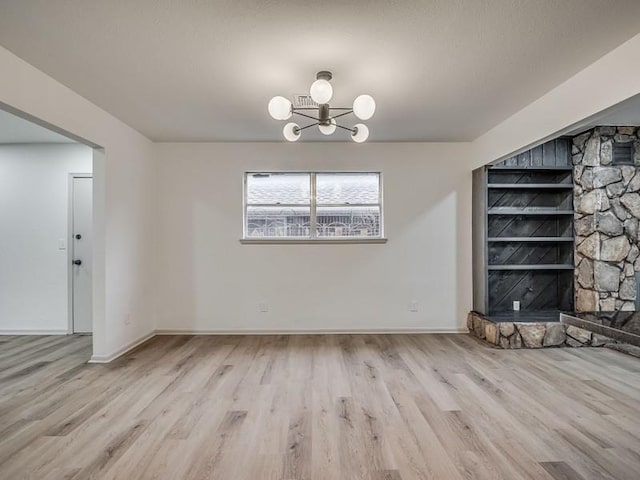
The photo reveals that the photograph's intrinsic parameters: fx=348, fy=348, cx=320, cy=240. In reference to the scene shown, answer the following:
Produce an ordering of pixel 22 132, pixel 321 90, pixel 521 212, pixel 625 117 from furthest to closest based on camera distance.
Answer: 1. pixel 521 212
2. pixel 22 132
3. pixel 625 117
4. pixel 321 90

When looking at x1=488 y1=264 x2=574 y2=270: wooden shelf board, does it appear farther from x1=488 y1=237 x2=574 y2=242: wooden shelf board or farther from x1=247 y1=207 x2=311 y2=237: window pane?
x1=247 y1=207 x2=311 y2=237: window pane

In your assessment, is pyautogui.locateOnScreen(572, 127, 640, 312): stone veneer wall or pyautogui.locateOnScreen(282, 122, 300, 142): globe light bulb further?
pyautogui.locateOnScreen(572, 127, 640, 312): stone veneer wall

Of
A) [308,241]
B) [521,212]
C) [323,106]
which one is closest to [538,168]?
[521,212]

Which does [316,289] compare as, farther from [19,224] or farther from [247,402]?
[19,224]

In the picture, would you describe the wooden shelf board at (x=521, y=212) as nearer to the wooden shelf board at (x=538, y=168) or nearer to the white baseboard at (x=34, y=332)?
the wooden shelf board at (x=538, y=168)

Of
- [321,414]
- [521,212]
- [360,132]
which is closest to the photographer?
[321,414]

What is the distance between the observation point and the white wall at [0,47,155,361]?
2.69m

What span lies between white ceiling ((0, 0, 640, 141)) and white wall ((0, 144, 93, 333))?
1.95 metres

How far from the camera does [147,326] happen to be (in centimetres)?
449

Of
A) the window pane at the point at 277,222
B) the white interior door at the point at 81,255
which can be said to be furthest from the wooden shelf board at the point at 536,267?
the white interior door at the point at 81,255

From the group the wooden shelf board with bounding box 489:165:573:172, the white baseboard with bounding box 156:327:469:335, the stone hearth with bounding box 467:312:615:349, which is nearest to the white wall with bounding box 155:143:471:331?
the white baseboard with bounding box 156:327:469:335

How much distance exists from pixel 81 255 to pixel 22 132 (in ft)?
5.36

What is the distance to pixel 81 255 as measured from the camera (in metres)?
4.72

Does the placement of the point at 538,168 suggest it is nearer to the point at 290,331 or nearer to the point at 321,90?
the point at 321,90
